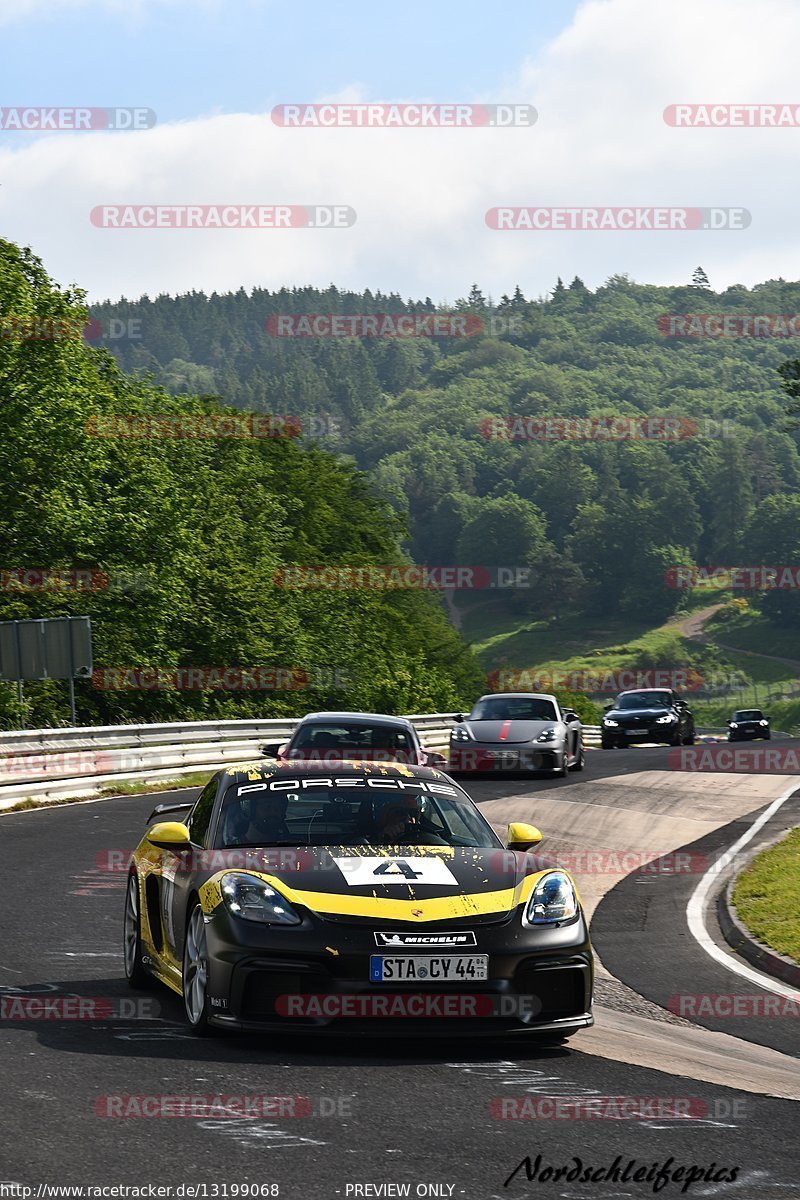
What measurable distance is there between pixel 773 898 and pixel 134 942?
260 inches

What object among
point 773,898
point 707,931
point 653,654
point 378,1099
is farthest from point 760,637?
point 378,1099

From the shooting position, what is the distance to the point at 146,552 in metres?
45.3

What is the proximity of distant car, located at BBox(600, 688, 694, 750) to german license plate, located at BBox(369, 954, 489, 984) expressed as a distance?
103ft

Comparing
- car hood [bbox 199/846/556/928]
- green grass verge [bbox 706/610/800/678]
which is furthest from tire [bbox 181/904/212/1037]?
green grass verge [bbox 706/610/800/678]

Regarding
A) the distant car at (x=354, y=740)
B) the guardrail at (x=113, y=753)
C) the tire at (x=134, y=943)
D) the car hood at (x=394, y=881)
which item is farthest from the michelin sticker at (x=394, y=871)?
the guardrail at (x=113, y=753)

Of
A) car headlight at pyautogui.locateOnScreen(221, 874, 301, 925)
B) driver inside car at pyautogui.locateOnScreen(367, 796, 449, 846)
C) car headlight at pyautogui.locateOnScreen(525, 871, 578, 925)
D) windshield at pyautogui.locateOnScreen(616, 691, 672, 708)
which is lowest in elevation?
Answer: windshield at pyautogui.locateOnScreen(616, 691, 672, 708)

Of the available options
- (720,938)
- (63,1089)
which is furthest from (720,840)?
(63,1089)

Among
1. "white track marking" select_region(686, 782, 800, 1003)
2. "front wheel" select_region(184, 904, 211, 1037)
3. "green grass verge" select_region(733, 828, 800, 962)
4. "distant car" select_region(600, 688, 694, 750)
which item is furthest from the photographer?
"distant car" select_region(600, 688, 694, 750)

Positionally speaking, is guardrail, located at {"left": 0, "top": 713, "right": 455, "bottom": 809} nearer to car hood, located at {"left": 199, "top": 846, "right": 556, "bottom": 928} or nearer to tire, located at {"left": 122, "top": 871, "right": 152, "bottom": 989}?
tire, located at {"left": 122, "top": 871, "right": 152, "bottom": 989}

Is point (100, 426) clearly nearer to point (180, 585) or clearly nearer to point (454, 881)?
point (180, 585)

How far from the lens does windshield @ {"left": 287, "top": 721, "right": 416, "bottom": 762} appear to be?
63.5 feet

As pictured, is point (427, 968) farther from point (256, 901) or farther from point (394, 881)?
point (256, 901)

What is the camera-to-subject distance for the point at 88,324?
42250mm

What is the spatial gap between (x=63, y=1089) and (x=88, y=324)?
37.7 meters
